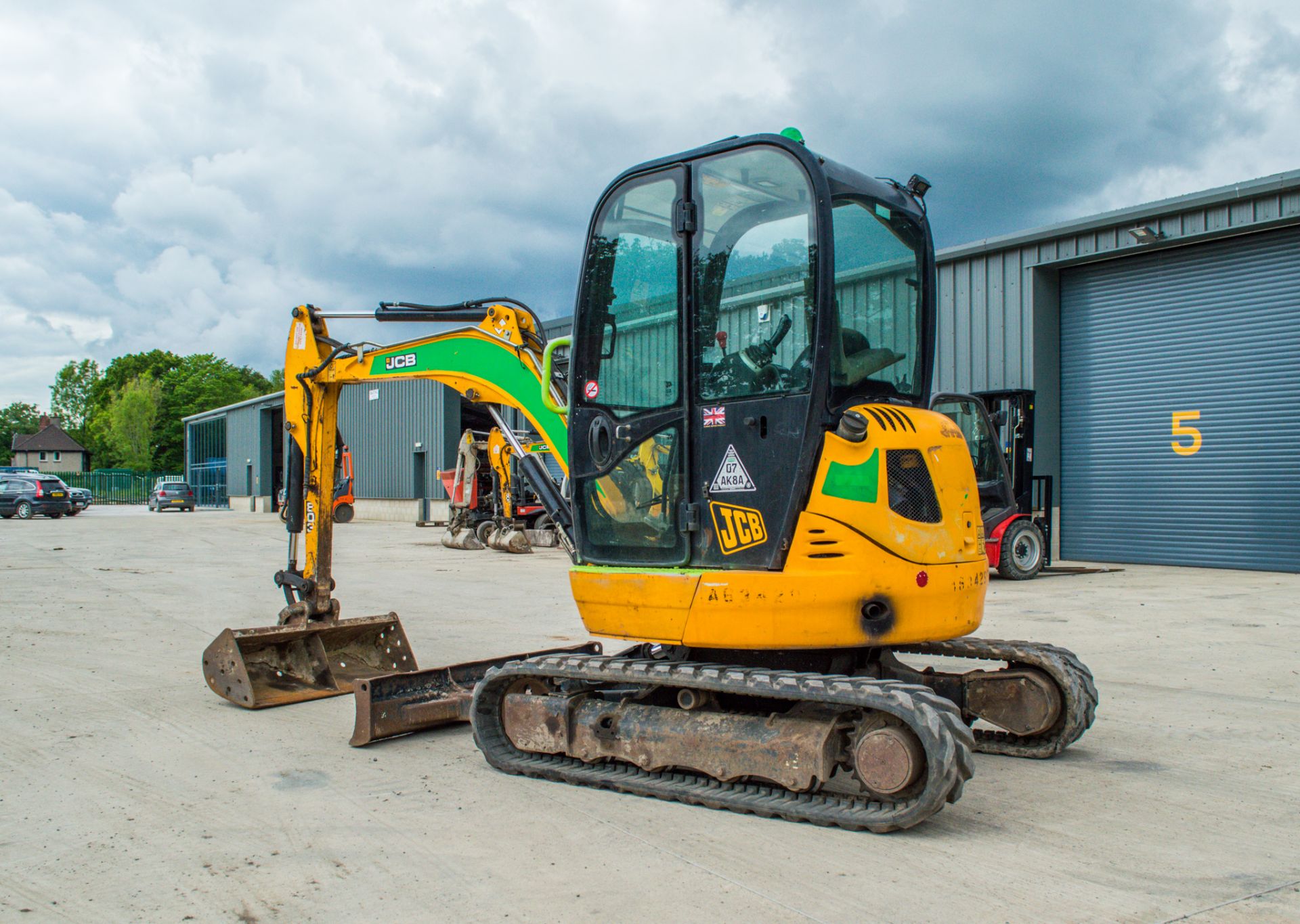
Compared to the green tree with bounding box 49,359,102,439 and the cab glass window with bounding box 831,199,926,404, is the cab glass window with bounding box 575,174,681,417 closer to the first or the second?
the cab glass window with bounding box 831,199,926,404

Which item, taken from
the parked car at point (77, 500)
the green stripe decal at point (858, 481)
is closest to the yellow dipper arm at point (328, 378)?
the green stripe decal at point (858, 481)

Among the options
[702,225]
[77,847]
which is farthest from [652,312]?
[77,847]

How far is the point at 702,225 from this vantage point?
4.94m

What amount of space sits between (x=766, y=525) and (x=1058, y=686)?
2.00 meters

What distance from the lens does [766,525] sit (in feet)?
15.3

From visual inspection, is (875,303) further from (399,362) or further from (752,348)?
(399,362)

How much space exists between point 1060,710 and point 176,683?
6.26 meters

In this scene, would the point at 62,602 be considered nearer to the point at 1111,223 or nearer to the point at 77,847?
the point at 77,847

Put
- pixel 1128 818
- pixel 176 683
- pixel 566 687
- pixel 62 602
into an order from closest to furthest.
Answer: pixel 1128 818, pixel 566 687, pixel 176 683, pixel 62 602

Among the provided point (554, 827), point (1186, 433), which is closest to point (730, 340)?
point (554, 827)

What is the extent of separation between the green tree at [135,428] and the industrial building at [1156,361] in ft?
294

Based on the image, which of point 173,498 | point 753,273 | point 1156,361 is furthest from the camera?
point 173,498

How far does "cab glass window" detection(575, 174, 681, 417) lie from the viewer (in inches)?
198

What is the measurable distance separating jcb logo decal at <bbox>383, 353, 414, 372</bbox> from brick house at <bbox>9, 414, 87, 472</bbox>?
11377 centimetres
